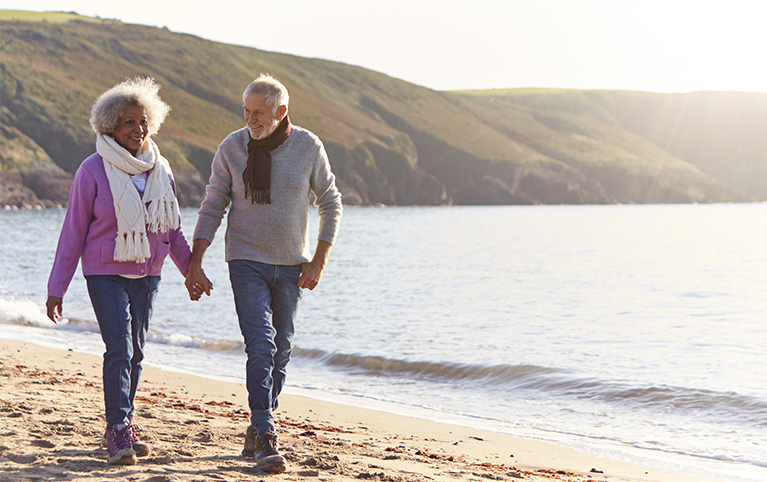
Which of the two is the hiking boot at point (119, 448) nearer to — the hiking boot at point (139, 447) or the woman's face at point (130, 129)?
the hiking boot at point (139, 447)

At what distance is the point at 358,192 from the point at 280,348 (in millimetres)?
136663

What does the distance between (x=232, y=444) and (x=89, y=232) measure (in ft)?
6.49

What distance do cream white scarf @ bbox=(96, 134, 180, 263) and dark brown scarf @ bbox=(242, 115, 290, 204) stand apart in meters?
0.55

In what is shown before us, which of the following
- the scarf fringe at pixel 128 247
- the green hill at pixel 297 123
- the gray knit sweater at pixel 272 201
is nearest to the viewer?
the scarf fringe at pixel 128 247

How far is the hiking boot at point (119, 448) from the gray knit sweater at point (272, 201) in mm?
1264

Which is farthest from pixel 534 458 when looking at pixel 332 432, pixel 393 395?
pixel 393 395

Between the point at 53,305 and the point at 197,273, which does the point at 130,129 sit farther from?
the point at 53,305

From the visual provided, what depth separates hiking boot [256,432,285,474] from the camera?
16.4 feet

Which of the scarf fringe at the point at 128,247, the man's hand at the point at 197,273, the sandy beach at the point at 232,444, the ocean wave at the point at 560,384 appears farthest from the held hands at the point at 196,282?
the ocean wave at the point at 560,384

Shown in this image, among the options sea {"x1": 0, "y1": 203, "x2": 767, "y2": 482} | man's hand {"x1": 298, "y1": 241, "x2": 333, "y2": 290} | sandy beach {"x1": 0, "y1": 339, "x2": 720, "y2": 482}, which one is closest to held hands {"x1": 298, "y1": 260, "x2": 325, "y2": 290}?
man's hand {"x1": 298, "y1": 241, "x2": 333, "y2": 290}

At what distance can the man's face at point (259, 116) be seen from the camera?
5133 millimetres

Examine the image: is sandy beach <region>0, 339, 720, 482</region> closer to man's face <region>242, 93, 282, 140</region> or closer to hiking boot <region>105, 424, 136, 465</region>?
hiking boot <region>105, 424, 136, 465</region>

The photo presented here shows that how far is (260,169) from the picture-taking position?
509 cm

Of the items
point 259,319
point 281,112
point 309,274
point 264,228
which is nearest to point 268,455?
point 259,319
